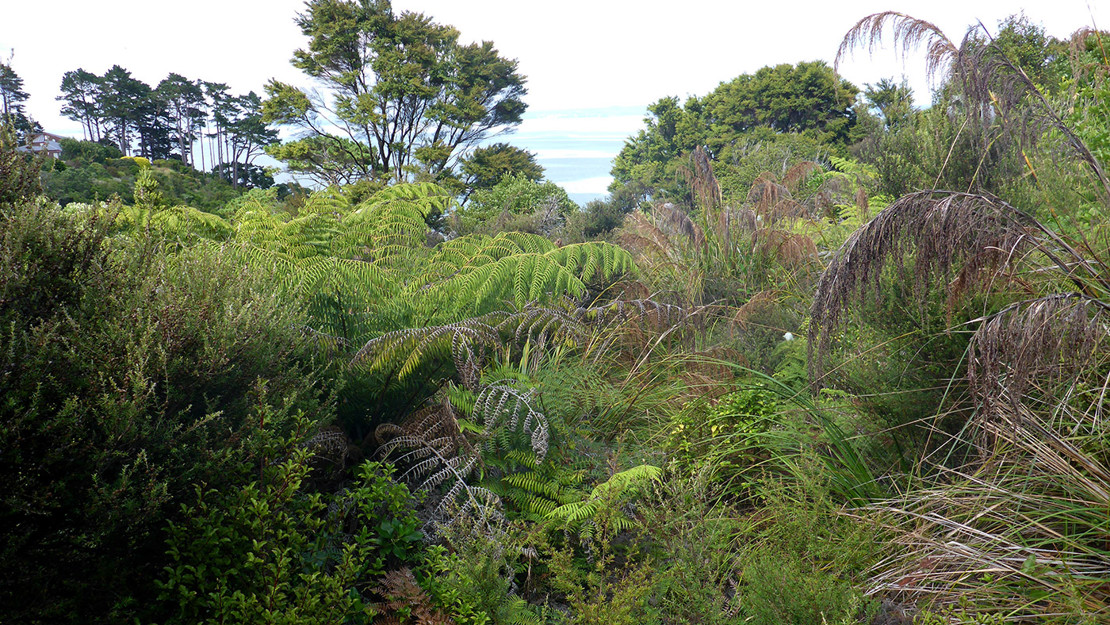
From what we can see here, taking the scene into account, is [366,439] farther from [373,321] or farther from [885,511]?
[885,511]

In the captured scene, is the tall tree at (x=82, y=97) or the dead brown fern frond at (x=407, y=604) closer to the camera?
the dead brown fern frond at (x=407, y=604)

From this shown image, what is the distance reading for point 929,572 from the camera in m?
2.20

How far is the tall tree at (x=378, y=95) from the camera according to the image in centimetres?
2266

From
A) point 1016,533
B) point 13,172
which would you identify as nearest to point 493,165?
point 13,172

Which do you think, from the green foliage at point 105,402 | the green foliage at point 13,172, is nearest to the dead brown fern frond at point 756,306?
the green foliage at point 105,402

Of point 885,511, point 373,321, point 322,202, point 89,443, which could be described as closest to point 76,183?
point 322,202

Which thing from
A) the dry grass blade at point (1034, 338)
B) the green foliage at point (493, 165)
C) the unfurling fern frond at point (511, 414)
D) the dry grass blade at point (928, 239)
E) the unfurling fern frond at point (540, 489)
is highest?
the green foliage at point (493, 165)

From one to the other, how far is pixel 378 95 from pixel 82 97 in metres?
10.3

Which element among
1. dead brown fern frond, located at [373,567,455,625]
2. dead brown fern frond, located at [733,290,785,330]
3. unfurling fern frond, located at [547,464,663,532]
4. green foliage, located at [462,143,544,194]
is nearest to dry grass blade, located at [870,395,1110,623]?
unfurling fern frond, located at [547,464,663,532]

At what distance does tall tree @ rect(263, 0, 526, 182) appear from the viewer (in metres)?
22.7

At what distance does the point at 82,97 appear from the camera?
2314cm

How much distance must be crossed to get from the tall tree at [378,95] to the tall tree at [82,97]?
6.29 m

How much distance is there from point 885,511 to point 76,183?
59.6ft

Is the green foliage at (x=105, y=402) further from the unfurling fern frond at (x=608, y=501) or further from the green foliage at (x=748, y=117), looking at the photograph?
the green foliage at (x=748, y=117)
